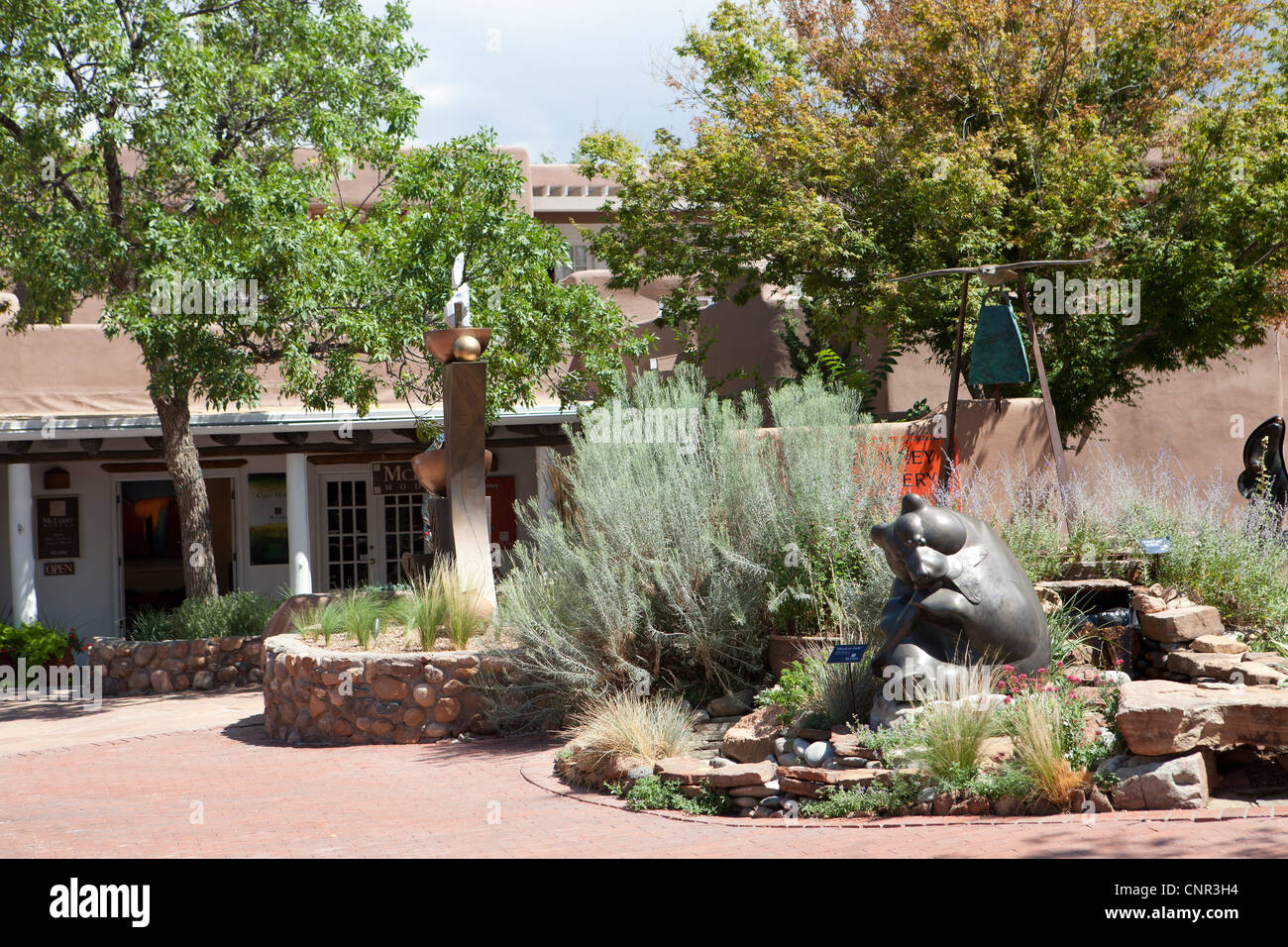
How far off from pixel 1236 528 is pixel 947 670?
3398 millimetres

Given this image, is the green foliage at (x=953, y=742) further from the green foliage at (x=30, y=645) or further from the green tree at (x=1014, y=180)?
the green foliage at (x=30, y=645)

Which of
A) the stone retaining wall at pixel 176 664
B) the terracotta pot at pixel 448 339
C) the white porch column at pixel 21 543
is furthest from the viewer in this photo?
the white porch column at pixel 21 543

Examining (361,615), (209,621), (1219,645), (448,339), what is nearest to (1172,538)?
(1219,645)

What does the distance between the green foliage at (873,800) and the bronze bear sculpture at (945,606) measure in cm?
73

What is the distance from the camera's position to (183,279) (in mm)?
10234

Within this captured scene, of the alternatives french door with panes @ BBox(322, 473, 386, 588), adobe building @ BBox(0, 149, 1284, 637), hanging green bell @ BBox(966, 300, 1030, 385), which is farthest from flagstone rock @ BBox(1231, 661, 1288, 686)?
french door with panes @ BBox(322, 473, 386, 588)

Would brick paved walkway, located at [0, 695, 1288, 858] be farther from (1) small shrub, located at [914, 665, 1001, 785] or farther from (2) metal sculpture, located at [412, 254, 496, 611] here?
(2) metal sculpture, located at [412, 254, 496, 611]

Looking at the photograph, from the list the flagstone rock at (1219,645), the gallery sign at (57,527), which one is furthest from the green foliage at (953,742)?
the gallery sign at (57,527)

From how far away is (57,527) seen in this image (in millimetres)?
16156

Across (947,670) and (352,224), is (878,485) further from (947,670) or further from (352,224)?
(352,224)

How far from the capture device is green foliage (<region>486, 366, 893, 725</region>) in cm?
772

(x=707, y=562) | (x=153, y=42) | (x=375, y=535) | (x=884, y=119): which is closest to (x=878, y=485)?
(x=707, y=562)

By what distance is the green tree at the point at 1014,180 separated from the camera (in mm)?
12734

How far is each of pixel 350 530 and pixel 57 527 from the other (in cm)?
388
